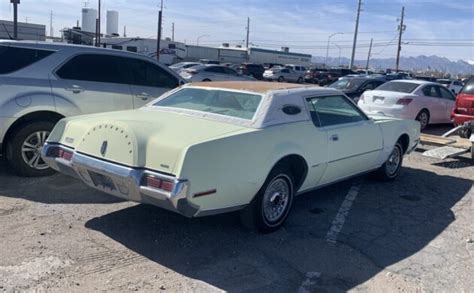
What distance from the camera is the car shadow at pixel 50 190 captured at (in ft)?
18.5

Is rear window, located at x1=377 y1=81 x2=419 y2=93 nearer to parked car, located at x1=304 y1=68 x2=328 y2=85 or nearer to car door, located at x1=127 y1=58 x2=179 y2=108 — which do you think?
car door, located at x1=127 y1=58 x2=179 y2=108

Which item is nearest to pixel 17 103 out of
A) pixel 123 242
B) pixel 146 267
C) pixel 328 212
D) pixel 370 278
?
pixel 123 242

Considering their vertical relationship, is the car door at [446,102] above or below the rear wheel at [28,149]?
above

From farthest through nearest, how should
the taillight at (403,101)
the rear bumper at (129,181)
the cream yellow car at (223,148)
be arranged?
the taillight at (403,101)
the cream yellow car at (223,148)
the rear bumper at (129,181)

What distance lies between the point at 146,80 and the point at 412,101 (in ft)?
26.8

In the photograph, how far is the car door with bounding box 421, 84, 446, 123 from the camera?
13.4 meters

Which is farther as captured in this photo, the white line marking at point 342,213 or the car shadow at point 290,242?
the white line marking at point 342,213

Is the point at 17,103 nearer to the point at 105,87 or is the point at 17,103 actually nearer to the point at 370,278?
the point at 105,87

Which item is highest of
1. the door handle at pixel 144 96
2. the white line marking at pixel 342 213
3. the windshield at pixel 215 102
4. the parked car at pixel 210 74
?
the windshield at pixel 215 102

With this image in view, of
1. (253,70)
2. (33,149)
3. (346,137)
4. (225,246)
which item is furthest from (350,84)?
(253,70)

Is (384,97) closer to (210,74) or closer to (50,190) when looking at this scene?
(50,190)

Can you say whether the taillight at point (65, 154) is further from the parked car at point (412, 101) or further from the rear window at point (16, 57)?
the parked car at point (412, 101)

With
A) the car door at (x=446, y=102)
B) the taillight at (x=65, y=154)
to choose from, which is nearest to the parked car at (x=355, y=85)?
the car door at (x=446, y=102)

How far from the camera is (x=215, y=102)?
5344 mm
